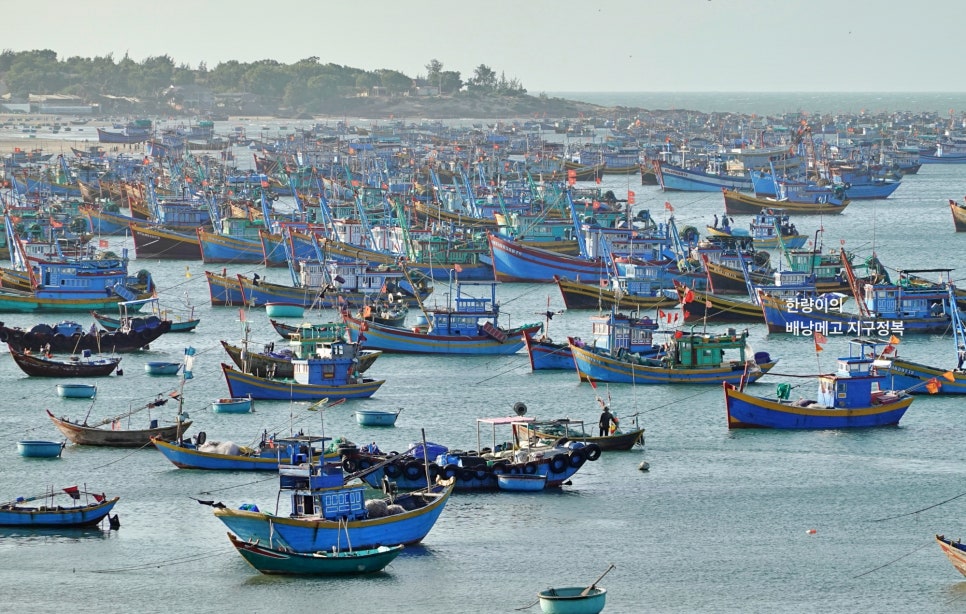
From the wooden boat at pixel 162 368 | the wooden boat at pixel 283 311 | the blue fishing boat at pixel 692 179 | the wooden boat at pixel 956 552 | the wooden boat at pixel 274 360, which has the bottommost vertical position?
the blue fishing boat at pixel 692 179

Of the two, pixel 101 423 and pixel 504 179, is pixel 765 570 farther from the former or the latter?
pixel 504 179

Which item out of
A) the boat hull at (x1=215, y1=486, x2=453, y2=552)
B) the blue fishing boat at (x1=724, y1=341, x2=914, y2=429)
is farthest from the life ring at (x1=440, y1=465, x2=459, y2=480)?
the blue fishing boat at (x1=724, y1=341, x2=914, y2=429)

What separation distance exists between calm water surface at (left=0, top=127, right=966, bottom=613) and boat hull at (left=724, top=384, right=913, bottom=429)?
634mm

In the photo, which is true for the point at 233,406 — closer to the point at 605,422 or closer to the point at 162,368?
the point at 162,368

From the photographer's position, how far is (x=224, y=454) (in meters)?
50.4

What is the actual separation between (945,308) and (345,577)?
134ft

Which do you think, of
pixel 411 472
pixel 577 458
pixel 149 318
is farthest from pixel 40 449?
pixel 149 318

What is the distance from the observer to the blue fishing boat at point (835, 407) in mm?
57250

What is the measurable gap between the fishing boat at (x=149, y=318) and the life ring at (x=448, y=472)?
28.7 metres

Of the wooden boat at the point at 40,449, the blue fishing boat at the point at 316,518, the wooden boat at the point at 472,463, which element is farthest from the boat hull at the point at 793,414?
the wooden boat at the point at 40,449

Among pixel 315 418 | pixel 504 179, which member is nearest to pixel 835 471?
pixel 315 418

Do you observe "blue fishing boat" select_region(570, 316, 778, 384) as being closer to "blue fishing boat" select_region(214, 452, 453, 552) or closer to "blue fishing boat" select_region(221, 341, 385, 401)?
"blue fishing boat" select_region(221, 341, 385, 401)

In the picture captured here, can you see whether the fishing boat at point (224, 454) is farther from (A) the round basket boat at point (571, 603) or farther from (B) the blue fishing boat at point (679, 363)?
(B) the blue fishing boat at point (679, 363)

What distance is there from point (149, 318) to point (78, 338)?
136 inches
